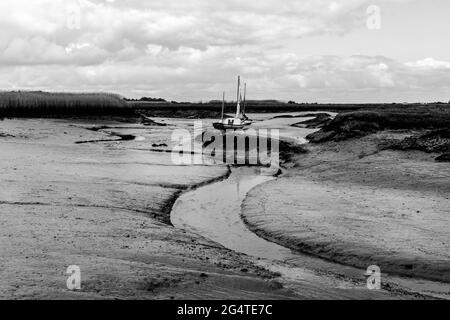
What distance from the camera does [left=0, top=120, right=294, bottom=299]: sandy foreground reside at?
927cm

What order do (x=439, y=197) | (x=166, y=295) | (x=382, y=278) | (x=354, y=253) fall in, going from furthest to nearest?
(x=439, y=197) < (x=354, y=253) < (x=382, y=278) < (x=166, y=295)

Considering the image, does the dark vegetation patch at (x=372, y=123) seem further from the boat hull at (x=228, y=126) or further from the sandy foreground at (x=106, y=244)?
the boat hull at (x=228, y=126)

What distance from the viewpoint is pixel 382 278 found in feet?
37.4

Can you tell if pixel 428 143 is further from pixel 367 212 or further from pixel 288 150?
pixel 367 212

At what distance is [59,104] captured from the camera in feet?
230

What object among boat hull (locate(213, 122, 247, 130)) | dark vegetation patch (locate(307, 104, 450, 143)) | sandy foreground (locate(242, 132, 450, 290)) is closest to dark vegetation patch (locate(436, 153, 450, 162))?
sandy foreground (locate(242, 132, 450, 290))

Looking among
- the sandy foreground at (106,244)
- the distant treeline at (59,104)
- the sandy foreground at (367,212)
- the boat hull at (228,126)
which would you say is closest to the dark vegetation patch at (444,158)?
the sandy foreground at (367,212)

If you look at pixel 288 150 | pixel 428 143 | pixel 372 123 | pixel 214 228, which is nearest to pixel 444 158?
pixel 428 143

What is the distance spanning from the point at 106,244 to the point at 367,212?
878 centimetres

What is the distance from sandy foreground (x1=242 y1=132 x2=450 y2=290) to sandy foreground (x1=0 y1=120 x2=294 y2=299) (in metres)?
2.76

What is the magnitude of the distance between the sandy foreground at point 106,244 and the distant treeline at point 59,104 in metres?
41.5
